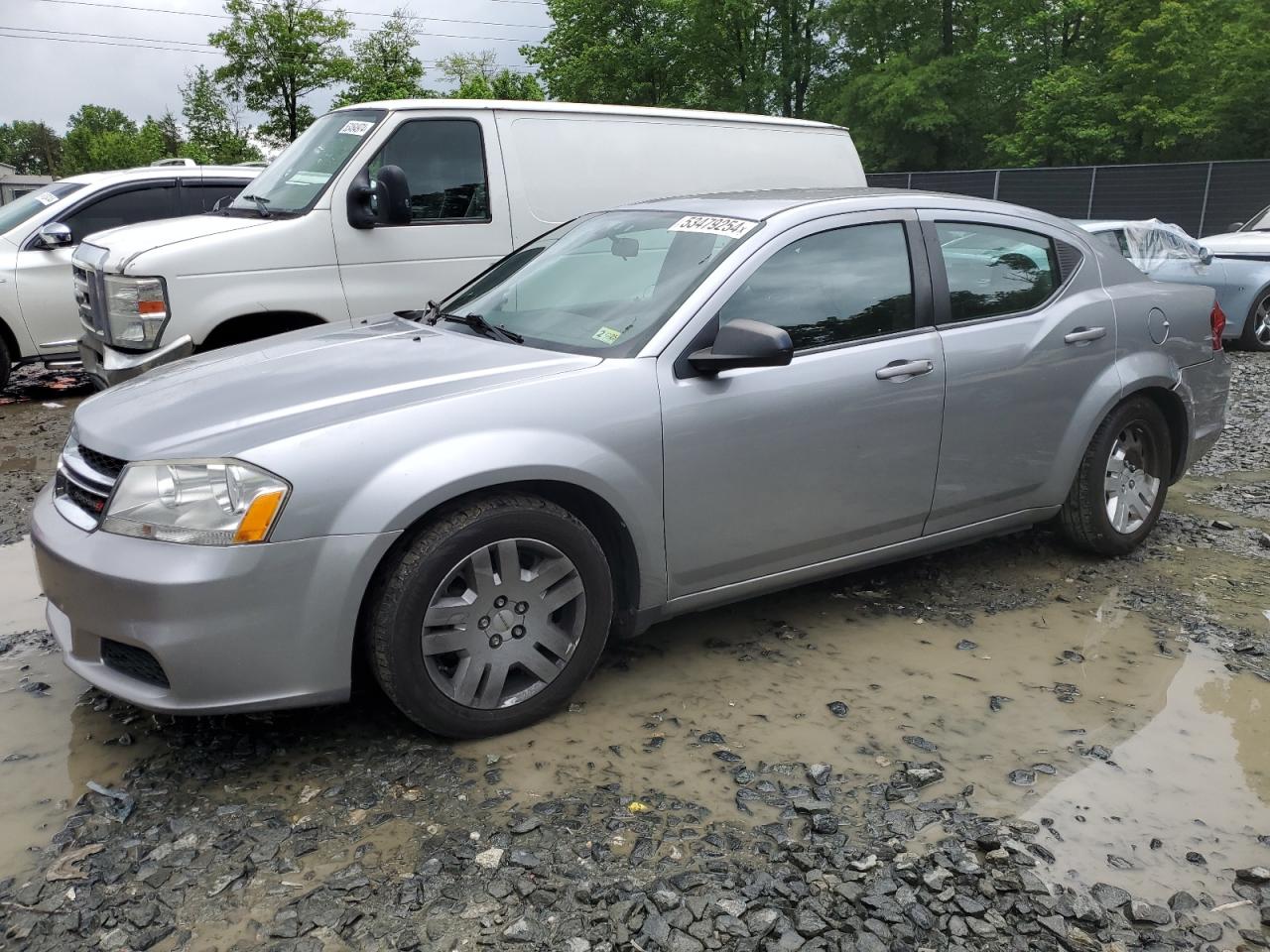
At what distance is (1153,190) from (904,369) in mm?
20615

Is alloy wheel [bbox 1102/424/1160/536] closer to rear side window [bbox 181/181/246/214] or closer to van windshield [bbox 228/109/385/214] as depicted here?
van windshield [bbox 228/109/385/214]

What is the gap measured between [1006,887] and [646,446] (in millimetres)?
1603

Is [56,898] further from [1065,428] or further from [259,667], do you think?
[1065,428]

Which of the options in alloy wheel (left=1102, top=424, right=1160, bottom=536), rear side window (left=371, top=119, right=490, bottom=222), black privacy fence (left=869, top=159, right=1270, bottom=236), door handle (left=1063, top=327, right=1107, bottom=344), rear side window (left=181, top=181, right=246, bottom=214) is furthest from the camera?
black privacy fence (left=869, top=159, right=1270, bottom=236)

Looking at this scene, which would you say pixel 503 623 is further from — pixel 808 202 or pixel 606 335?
pixel 808 202

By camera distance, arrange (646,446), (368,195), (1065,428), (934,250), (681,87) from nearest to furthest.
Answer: (646,446)
(934,250)
(1065,428)
(368,195)
(681,87)

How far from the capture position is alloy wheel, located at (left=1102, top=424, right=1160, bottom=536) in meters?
4.79

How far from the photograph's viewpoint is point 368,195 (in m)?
6.34

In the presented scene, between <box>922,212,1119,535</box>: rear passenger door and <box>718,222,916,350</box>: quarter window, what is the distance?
18 cm

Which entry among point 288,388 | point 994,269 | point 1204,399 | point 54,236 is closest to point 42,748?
point 288,388

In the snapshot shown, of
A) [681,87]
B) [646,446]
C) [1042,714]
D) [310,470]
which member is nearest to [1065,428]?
[1042,714]

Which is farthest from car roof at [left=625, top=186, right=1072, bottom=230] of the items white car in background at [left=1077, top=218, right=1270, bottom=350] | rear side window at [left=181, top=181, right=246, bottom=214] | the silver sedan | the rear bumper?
white car in background at [left=1077, top=218, right=1270, bottom=350]

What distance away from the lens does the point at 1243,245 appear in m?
11.6

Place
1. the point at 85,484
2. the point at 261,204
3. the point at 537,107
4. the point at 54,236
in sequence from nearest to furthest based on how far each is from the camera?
→ the point at 85,484, the point at 261,204, the point at 537,107, the point at 54,236
